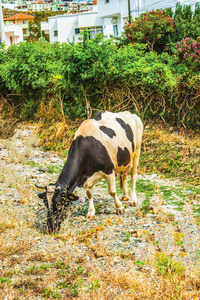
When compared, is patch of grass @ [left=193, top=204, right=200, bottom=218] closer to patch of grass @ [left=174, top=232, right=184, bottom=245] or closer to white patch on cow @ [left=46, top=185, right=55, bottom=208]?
patch of grass @ [left=174, top=232, right=184, bottom=245]

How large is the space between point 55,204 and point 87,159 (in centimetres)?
125

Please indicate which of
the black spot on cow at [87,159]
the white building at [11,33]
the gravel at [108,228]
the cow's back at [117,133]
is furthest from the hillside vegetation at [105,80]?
the white building at [11,33]

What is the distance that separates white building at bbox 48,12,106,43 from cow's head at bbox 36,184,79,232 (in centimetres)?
3877

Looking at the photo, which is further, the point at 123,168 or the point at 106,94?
the point at 106,94

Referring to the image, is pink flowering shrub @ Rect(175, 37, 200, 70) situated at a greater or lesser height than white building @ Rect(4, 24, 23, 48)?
lesser

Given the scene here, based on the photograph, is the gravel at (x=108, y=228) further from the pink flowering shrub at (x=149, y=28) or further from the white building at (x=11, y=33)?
the white building at (x=11, y=33)

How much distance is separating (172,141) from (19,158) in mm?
5356

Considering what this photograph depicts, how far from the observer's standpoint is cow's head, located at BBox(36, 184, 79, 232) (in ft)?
21.1

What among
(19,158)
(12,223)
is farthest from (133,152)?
(19,158)

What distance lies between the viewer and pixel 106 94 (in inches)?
552

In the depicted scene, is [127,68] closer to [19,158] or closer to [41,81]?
[41,81]

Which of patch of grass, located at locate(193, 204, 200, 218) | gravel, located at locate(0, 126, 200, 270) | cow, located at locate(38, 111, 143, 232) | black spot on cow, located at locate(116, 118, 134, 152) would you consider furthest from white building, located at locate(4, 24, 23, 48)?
patch of grass, located at locate(193, 204, 200, 218)

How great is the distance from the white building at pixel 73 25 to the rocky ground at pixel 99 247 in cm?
3738

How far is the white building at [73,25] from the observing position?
4316 cm
